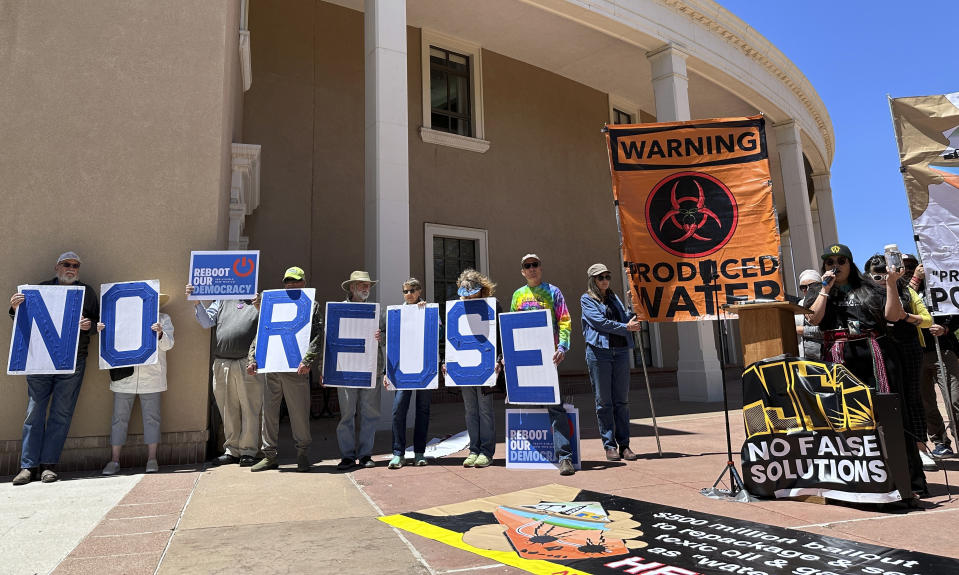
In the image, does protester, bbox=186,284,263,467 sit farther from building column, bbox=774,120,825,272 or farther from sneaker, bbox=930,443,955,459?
building column, bbox=774,120,825,272

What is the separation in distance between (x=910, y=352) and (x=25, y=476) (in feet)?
24.6

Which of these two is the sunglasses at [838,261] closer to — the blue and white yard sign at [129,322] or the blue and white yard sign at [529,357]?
the blue and white yard sign at [529,357]

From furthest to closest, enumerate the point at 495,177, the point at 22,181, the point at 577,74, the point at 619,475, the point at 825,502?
the point at 577,74
the point at 495,177
the point at 22,181
the point at 619,475
the point at 825,502

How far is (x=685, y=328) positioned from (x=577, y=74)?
7519 mm

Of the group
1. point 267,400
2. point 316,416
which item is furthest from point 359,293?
point 316,416

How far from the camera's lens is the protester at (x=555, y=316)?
502 cm

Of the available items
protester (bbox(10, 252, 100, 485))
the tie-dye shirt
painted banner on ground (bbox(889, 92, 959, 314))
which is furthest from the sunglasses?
protester (bbox(10, 252, 100, 485))

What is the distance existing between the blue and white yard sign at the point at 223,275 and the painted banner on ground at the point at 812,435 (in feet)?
15.1

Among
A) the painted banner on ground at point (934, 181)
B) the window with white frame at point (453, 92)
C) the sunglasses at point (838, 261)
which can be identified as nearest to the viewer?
the sunglasses at point (838, 261)

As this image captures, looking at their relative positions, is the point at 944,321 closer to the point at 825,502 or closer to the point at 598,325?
the point at 825,502

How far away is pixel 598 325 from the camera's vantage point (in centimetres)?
539

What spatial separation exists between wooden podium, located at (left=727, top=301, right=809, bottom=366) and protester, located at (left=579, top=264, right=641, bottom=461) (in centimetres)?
123

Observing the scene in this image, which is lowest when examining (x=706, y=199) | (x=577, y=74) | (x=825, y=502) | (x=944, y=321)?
(x=825, y=502)

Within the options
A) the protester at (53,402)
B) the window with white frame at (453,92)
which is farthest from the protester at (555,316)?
the window with white frame at (453,92)
